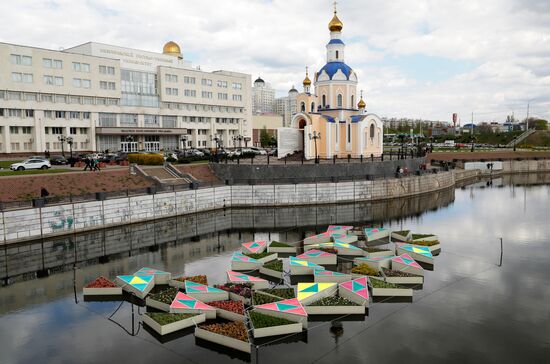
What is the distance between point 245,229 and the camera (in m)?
30.5

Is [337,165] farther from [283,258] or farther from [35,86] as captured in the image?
[35,86]

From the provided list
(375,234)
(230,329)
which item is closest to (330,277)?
(230,329)

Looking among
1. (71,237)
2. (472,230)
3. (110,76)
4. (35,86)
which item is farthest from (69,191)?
(110,76)


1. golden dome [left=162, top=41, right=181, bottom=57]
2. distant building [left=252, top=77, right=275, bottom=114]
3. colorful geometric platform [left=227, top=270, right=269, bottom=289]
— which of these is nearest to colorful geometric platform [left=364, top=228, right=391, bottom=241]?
colorful geometric platform [left=227, top=270, right=269, bottom=289]

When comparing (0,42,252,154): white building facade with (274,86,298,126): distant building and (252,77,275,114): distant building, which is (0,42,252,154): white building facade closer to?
(274,86,298,126): distant building

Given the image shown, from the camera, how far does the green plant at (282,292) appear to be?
16172 millimetres

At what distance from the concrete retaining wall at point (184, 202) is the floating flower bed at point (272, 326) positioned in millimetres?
18201

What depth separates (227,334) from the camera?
13.0m

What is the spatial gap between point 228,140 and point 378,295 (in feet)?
215

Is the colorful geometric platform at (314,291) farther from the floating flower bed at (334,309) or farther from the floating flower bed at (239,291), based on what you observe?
the floating flower bed at (239,291)

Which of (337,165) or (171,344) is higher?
(337,165)

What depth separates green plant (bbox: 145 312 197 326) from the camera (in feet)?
45.8

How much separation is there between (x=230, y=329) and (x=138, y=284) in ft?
19.5

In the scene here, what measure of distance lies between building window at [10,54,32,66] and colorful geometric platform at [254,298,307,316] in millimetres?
52892
